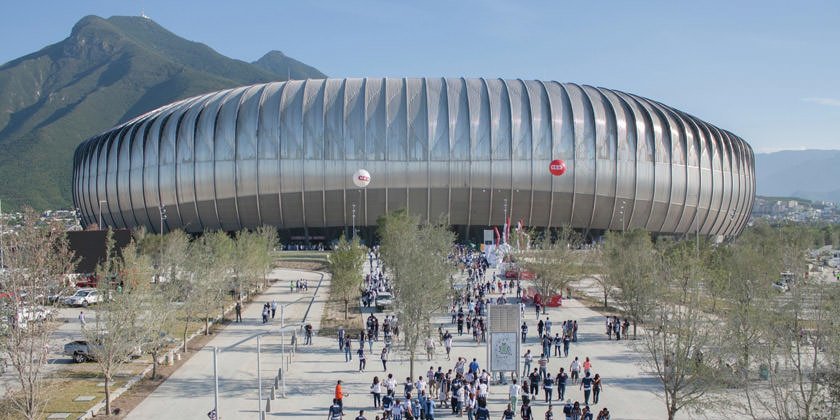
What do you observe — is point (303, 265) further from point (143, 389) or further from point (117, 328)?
point (117, 328)

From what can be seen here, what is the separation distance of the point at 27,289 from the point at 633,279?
29.8 meters

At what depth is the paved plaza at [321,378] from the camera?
26297 millimetres

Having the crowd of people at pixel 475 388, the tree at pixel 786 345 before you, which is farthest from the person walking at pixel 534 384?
the tree at pixel 786 345

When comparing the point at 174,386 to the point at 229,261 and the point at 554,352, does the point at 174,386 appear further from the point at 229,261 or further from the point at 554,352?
the point at 229,261

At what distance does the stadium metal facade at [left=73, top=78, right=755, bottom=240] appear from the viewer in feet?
311

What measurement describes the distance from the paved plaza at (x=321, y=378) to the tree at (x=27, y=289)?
5564 millimetres

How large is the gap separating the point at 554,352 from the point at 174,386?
18421mm

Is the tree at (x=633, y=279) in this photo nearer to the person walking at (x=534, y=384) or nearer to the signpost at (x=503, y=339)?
the person walking at (x=534, y=384)

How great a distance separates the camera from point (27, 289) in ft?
67.0

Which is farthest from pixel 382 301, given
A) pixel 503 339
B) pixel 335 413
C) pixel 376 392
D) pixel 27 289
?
pixel 27 289

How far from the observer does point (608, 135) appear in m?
97.2

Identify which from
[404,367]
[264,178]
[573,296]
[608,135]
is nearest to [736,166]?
[608,135]

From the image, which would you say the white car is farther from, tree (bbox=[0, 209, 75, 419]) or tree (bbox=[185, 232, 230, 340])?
tree (bbox=[0, 209, 75, 419])

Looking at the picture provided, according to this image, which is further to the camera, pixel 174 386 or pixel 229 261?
pixel 229 261
